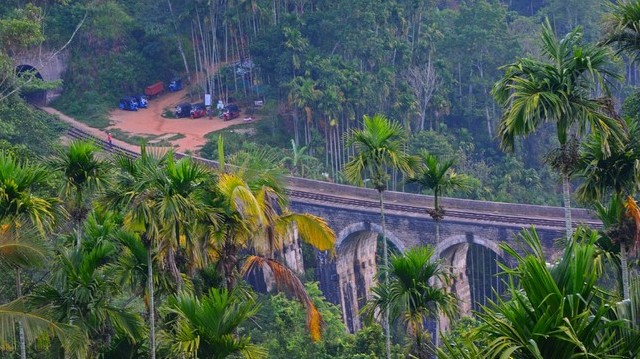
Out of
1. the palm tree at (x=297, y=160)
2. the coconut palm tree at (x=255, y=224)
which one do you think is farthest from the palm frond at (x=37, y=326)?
the palm tree at (x=297, y=160)

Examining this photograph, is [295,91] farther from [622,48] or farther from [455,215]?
[622,48]

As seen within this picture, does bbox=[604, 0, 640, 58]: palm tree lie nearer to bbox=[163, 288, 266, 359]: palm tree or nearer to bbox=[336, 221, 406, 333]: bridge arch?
bbox=[163, 288, 266, 359]: palm tree

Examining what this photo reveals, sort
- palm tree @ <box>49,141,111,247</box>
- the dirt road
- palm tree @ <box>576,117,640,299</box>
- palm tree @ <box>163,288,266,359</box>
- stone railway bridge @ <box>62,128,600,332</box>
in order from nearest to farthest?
palm tree @ <box>163,288,266,359</box>
palm tree @ <box>576,117,640,299</box>
palm tree @ <box>49,141,111,247</box>
stone railway bridge @ <box>62,128,600,332</box>
the dirt road

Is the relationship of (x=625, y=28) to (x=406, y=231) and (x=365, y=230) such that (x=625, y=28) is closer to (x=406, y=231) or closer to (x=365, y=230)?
(x=406, y=231)

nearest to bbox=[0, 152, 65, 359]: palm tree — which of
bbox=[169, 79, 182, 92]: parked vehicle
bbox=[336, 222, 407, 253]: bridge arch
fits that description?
bbox=[336, 222, 407, 253]: bridge arch

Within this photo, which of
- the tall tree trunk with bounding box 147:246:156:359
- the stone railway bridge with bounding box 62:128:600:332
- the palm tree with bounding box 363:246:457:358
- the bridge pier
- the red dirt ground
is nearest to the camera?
the tall tree trunk with bounding box 147:246:156:359

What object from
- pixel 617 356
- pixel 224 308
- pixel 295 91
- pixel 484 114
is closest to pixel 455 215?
pixel 295 91
